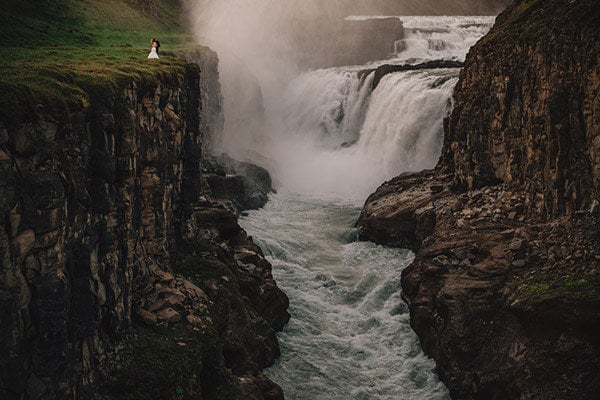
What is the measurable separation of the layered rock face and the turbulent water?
2.79 meters

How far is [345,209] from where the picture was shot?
50.7 m

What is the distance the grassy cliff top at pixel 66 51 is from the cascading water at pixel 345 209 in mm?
12954

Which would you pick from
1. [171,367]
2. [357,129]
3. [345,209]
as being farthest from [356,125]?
[171,367]

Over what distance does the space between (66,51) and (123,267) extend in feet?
39.9

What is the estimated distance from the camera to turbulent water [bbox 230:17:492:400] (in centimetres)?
2658

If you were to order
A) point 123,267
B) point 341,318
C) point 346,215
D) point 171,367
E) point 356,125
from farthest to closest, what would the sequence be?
point 356,125
point 346,215
point 341,318
point 123,267
point 171,367

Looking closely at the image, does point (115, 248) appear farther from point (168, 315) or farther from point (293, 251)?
point (293, 251)

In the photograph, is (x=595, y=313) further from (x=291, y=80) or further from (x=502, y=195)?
(x=291, y=80)

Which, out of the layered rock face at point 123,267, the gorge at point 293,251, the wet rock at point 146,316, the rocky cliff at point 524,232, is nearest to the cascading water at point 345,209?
the gorge at point 293,251

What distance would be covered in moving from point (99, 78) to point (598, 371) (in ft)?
55.0

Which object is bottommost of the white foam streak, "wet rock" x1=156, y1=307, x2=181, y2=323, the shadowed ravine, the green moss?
the shadowed ravine

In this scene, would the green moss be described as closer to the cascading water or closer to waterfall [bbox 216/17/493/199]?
the cascading water

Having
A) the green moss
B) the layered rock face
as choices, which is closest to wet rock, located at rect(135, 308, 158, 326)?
the layered rock face

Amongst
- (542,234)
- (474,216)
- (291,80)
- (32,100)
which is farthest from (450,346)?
(291,80)
